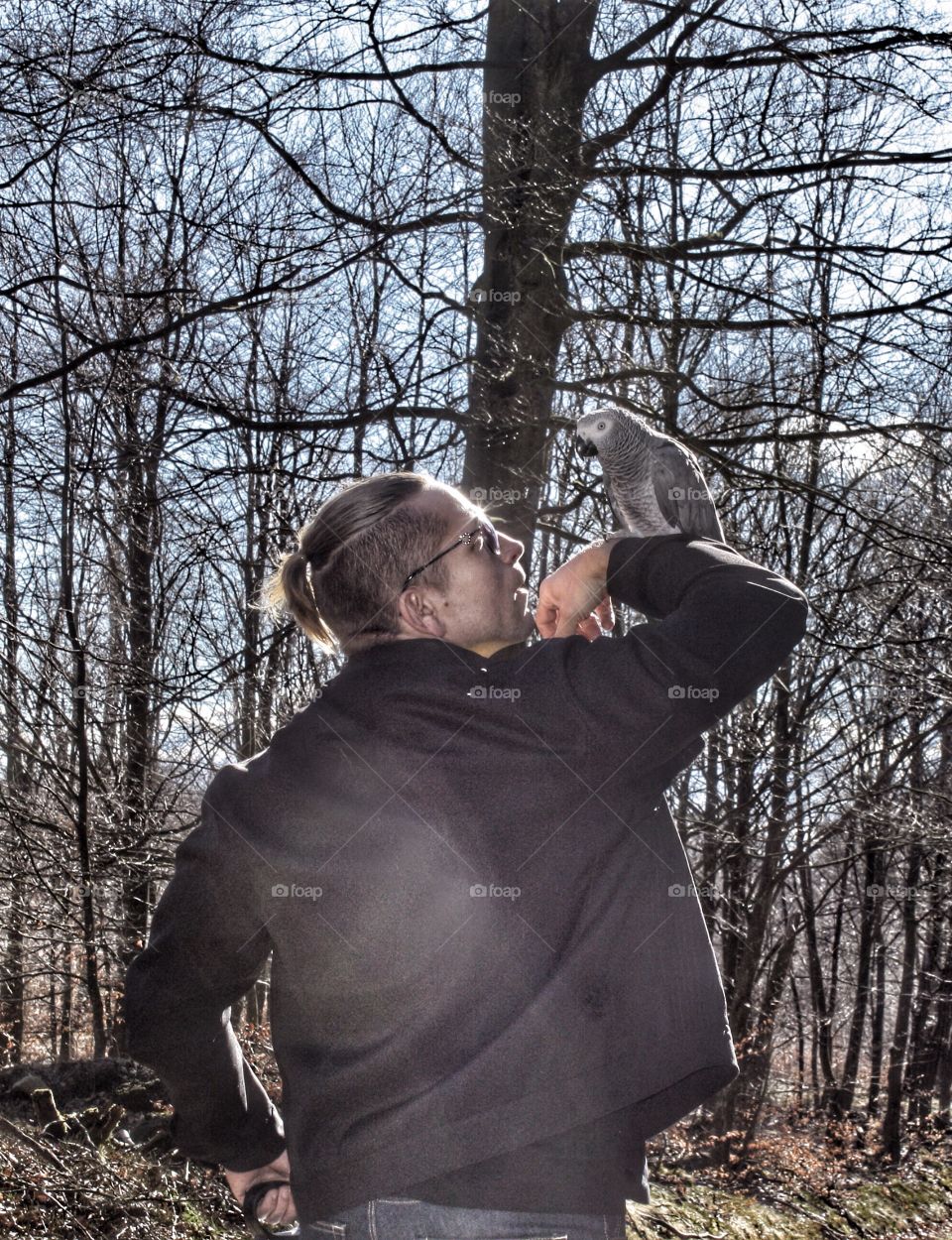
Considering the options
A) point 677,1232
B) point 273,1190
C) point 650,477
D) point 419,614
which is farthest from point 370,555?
point 677,1232

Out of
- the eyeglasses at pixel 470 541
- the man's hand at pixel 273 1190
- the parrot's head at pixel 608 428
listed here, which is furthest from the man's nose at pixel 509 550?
the man's hand at pixel 273 1190

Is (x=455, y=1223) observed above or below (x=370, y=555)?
below

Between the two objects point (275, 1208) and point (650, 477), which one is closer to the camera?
point (275, 1208)

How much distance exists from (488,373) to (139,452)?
1.83m

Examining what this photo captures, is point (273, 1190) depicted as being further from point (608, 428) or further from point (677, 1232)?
point (677, 1232)

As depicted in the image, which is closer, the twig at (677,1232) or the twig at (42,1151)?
the twig at (42,1151)

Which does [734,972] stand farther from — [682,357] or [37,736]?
[37,736]

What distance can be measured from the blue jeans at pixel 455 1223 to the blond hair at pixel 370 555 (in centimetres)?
75

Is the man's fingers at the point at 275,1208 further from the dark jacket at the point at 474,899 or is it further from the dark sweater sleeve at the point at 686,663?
the dark sweater sleeve at the point at 686,663

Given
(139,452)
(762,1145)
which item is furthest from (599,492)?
(762,1145)

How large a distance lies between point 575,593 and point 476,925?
61 cm

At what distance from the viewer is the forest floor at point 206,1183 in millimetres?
3678

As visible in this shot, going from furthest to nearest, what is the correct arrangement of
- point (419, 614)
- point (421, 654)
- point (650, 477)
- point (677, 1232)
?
1. point (677, 1232)
2. point (650, 477)
3. point (419, 614)
4. point (421, 654)

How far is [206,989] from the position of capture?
1.44 m
